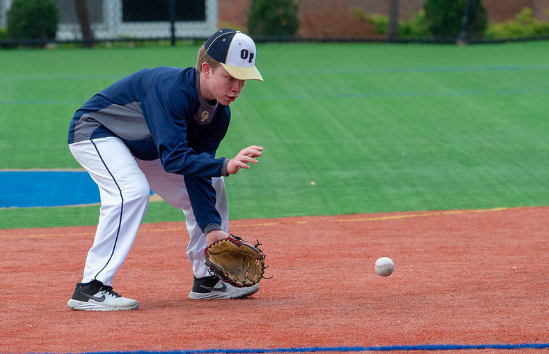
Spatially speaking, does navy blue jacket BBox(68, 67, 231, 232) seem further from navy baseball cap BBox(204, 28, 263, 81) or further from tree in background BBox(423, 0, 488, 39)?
tree in background BBox(423, 0, 488, 39)

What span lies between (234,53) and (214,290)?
179 centimetres

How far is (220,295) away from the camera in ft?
17.8

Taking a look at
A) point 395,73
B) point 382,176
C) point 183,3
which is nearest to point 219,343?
point 382,176

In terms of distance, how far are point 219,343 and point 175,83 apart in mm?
1576

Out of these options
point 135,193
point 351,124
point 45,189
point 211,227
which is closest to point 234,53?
point 135,193

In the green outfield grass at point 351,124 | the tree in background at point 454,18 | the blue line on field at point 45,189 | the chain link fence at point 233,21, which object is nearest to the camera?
the blue line on field at point 45,189

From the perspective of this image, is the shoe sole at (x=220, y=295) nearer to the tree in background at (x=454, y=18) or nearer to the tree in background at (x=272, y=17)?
the tree in background at (x=272, y=17)

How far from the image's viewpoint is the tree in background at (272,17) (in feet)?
63.8

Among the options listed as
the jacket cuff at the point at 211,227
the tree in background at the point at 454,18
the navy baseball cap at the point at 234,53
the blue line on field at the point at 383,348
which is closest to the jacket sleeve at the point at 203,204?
the jacket cuff at the point at 211,227

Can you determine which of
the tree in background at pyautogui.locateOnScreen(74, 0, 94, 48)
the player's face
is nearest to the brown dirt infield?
the player's face

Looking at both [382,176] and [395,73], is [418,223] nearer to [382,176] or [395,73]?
[382,176]

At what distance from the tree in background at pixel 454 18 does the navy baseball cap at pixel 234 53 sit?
1611cm

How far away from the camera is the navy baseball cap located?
4.50 metres

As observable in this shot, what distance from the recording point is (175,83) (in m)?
4.62
